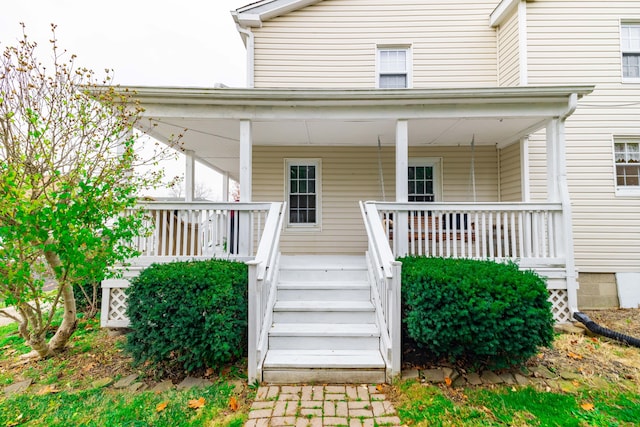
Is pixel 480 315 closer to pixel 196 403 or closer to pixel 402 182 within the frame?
pixel 402 182

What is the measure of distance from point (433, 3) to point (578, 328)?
755cm

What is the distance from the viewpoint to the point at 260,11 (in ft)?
26.2

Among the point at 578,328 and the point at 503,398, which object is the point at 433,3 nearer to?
the point at 578,328

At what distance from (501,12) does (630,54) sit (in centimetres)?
275

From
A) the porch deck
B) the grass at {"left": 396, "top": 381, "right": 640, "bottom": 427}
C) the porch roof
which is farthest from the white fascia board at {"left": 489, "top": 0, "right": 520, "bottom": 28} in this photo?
the grass at {"left": 396, "top": 381, "right": 640, "bottom": 427}

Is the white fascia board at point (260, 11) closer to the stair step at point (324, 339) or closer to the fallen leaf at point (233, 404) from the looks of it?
the stair step at point (324, 339)

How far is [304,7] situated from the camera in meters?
8.27

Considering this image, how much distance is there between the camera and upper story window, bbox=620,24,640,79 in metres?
7.05

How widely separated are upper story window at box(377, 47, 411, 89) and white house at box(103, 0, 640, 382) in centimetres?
3

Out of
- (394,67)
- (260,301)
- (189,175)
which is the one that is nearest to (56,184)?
(260,301)

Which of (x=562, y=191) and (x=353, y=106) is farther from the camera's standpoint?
(x=353, y=106)

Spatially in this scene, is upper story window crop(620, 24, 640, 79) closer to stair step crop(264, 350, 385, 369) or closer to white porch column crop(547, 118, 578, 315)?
white porch column crop(547, 118, 578, 315)

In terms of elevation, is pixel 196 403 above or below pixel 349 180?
below

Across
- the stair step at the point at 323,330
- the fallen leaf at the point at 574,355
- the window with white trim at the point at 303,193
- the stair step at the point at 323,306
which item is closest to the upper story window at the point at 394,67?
the window with white trim at the point at 303,193
